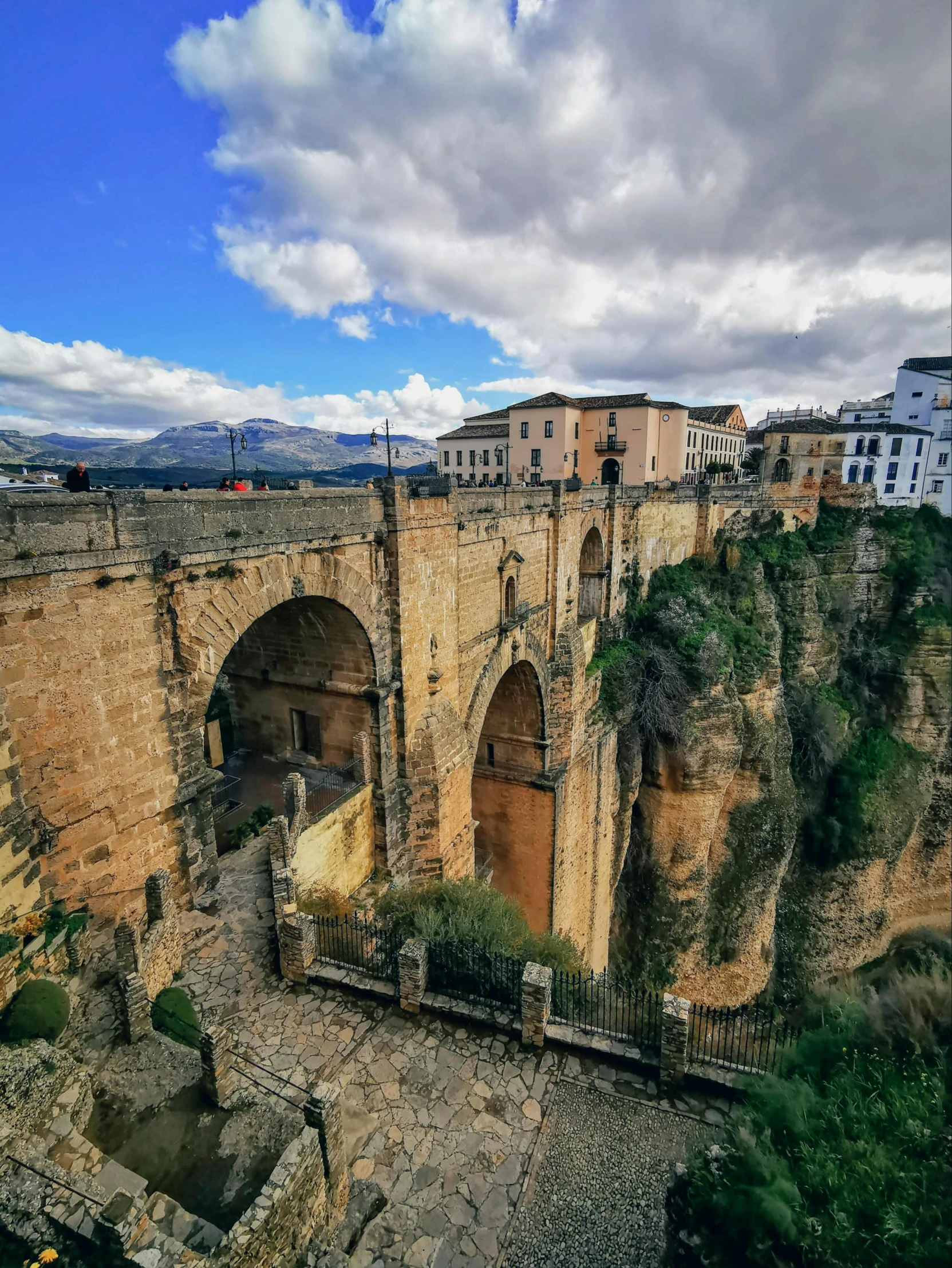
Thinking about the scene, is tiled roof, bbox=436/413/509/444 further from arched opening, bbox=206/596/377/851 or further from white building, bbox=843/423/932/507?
arched opening, bbox=206/596/377/851

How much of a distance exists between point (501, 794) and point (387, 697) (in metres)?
7.38

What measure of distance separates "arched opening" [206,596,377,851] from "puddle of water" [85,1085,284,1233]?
4.46 metres

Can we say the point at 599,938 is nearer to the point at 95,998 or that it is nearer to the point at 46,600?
the point at 95,998

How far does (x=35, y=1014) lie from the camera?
5.37 meters

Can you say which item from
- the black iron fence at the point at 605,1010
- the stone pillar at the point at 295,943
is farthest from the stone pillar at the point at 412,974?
the black iron fence at the point at 605,1010

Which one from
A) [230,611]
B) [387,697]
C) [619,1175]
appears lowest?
[619,1175]

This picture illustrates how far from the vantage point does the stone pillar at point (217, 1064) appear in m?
5.70

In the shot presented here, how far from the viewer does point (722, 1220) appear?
4.41 meters

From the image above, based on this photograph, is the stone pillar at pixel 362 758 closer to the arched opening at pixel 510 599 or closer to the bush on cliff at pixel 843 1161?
the arched opening at pixel 510 599

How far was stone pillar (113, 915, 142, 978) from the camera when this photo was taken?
249 inches

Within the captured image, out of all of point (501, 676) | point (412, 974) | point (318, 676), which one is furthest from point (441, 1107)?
point (501, 676)

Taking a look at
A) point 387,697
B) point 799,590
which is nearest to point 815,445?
point 799,590

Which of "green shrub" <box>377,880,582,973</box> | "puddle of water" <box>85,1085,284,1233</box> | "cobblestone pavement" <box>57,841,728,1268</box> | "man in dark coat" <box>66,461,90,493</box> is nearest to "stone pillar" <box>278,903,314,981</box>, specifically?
"cobblestone pavement" <box>57,841,728,1268</box>

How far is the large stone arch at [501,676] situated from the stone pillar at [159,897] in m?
6.39
